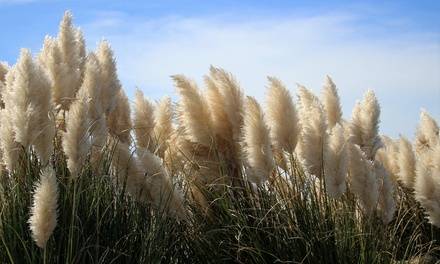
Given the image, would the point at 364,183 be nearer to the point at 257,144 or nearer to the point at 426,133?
the point at 257,144

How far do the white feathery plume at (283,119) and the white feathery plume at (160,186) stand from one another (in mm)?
831

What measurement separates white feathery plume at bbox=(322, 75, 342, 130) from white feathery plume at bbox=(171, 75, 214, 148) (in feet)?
3.14

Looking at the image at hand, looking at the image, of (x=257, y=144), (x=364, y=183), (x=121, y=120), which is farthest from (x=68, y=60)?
(x=364, y=183)

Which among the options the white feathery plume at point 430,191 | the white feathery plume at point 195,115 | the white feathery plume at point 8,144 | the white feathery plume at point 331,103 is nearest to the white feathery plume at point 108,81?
the white feathery plume at point 195,115

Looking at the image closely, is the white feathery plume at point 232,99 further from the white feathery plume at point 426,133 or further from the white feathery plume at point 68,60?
the white feathery plume at point 426,133

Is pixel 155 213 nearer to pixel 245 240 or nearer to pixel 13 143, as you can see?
pixel 245 240

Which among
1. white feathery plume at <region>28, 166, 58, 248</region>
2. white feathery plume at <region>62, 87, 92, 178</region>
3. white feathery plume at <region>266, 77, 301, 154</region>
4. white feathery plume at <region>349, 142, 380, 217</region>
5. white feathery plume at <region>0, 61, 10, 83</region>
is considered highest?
white feathery plume at <region>0, 61, 10, 83</region>

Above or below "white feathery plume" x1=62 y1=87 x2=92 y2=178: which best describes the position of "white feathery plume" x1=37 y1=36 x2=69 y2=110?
above

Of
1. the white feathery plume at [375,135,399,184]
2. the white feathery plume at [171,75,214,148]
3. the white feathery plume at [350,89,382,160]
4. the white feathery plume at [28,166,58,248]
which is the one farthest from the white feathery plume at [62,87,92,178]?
the white feathery plume at [375,135,399,184]

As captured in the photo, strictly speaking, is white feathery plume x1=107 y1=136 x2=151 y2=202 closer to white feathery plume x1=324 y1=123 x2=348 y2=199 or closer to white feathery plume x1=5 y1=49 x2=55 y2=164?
white feathery plume x1=5 y1=49 x2=55 y2=164

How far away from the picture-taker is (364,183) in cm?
420

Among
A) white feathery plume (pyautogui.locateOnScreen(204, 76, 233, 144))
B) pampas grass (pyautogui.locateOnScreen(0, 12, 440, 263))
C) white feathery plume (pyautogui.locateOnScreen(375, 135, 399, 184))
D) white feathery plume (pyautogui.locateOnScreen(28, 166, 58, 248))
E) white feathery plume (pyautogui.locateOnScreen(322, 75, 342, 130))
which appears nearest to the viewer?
white feathery plume (pyautogui.locateOnScreen(28, 166, 58, 248))

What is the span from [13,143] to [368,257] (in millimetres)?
2134

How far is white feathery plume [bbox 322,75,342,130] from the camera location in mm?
4906
